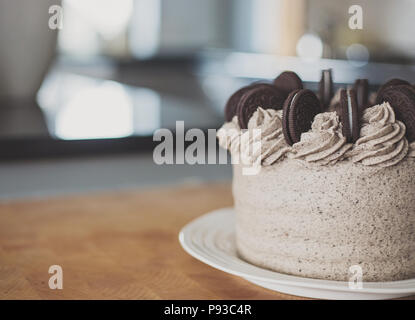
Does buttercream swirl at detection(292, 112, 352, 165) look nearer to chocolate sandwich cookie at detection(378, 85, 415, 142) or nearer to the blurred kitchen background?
chocolate sandwich cookie at detection(378, 85, 415, 142)

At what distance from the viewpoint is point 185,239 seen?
0.83 metres

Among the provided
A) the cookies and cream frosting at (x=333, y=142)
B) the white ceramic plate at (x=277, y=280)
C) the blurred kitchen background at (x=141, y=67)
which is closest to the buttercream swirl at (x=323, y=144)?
the cookies and cream frosting at (x=333, y=142)

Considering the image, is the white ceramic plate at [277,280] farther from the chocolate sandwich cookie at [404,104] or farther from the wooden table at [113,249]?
the chocolate sandwich cookie at [404,104]

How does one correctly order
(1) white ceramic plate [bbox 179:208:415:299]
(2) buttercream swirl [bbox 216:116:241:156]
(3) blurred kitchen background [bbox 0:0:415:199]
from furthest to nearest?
(3) blurred kitchen background [bbox 0:0:415:199]
(2) buttercream swirl [bbox 216:116:241:156]
(1) white ceramic plate [bbox 179:208:415:299]

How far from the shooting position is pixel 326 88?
862 mm

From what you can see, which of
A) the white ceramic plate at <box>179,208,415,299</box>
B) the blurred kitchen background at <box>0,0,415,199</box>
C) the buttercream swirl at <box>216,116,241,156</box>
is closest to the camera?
the white ceramic plate at <box>179,208,415,299</box>

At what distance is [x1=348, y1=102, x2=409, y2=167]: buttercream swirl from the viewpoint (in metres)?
0.69

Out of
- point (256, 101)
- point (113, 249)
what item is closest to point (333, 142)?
point (256, 101)

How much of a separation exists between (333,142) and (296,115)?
5cm

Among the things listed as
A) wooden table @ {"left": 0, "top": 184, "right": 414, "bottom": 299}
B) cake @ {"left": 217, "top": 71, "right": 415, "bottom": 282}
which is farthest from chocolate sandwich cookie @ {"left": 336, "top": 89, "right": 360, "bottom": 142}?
wooden table @ {"left": 0, "top": 184, "right": 414, "bottom": 299}

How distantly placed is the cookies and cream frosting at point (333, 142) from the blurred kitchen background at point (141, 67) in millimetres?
685

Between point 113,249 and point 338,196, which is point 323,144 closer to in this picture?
point 338,196

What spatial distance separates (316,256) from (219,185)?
2.04ft

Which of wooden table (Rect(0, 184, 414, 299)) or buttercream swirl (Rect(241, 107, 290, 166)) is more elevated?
buttercream swirl (Rect(241, 107, 290, 166))
